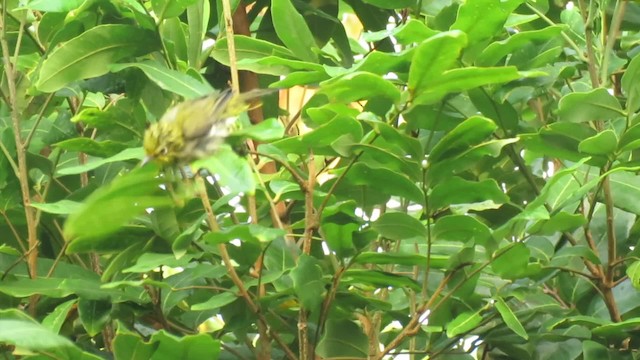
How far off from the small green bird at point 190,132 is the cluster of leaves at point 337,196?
0.03m

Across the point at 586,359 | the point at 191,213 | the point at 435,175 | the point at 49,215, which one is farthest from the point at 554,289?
the point at 49,215

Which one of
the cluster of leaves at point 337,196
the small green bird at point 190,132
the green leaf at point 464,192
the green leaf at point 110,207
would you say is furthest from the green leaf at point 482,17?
the green leaf at point 110,207

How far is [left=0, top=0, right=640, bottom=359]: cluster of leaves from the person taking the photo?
27.2 inches

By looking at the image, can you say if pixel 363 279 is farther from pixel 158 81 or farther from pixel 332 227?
pixel 158 81

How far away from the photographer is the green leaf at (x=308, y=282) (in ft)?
2.33

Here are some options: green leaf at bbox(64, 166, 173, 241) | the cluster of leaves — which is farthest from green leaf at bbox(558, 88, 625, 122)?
green leaf at bbox(64, 166, 173, 241)

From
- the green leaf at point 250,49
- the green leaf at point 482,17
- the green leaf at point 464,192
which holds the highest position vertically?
the green leaf at point 482,17

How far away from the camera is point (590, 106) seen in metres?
0.78

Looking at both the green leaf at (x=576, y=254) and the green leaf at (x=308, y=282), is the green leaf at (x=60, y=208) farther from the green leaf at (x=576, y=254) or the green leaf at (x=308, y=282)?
the green leaf at (x=576, y=254)

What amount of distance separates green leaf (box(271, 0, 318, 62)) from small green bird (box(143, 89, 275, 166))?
25 cm

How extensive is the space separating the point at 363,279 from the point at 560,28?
0.25 meters

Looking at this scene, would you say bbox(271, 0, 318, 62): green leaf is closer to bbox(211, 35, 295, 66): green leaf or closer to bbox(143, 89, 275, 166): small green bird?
bbox(211, 35, 295, 66): green leaf

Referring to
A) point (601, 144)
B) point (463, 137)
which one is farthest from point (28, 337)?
point (601, 144)

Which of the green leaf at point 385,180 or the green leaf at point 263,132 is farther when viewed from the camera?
the green leaf at point 385,180
